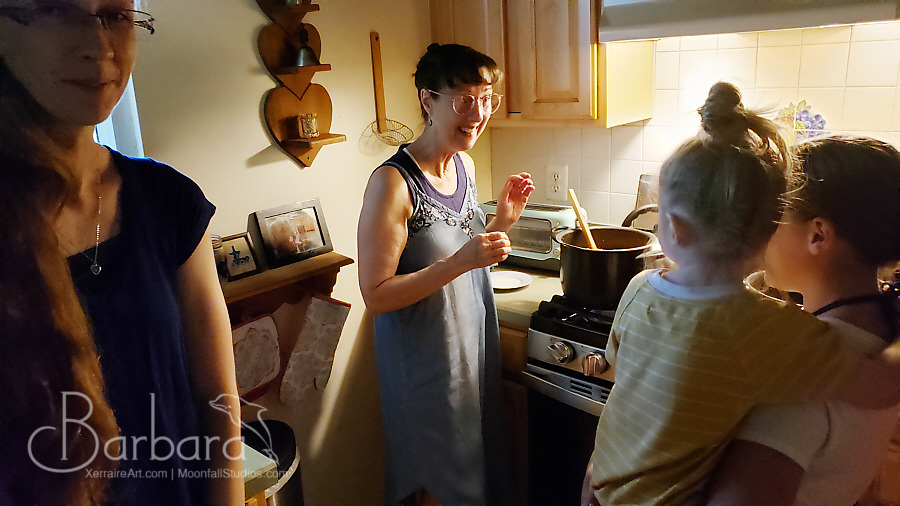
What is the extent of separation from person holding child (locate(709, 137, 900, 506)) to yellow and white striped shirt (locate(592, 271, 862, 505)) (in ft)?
0.09

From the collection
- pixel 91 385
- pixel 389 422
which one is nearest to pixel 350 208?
pixel 389 422

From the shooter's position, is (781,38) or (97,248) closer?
(97,248)

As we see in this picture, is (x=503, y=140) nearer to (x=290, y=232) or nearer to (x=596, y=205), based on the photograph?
(x=596, y=205)

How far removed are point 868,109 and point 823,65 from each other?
0.17m

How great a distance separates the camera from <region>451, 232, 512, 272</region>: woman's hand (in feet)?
4.29

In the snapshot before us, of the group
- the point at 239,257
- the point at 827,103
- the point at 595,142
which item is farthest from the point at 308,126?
the point at 827,103

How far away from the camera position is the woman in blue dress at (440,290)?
134cm

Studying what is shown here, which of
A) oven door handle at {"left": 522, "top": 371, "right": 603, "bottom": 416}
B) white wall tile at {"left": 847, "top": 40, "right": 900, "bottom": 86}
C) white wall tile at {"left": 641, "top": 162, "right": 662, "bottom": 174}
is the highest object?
white wall tile at {"left": 847, "top": 40, "right": 900, "bottom": 86}

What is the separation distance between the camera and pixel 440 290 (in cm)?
145

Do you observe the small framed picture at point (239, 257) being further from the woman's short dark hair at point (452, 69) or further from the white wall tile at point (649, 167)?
the white wall tile at point (649, 167)

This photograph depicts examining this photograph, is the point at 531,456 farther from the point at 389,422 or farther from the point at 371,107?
the point at 371,107

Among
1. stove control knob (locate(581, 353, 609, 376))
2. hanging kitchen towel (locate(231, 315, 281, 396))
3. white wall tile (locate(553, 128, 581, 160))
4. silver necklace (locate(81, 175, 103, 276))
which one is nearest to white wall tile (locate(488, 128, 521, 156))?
white wall tile (locate(553, 128, 581, 160))

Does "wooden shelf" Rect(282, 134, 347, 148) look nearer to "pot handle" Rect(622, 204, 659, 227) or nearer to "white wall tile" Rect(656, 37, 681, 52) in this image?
"pot handle" Rect(622, 204, 659, 227)

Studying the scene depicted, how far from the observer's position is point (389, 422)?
1593 mm
